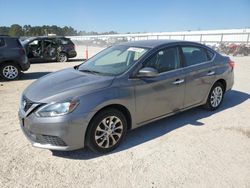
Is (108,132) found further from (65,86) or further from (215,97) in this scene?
(215,97)

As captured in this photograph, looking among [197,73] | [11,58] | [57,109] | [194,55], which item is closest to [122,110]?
[57,109]

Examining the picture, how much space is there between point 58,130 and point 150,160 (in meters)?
1.35

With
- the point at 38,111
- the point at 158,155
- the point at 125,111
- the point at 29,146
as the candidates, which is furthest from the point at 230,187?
the point at 29,146

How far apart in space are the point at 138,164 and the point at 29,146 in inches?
69.8

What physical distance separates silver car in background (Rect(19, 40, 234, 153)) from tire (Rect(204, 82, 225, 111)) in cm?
21

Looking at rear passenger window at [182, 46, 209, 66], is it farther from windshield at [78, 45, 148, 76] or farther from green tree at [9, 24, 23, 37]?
green tree at [9, 24, 23, 37]

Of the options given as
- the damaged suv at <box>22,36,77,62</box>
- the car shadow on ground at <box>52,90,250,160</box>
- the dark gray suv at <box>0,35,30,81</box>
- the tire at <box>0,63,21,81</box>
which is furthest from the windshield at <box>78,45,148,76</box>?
the damaged suv at <box>22,36,77,62</box>

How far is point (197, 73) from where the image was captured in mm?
5016

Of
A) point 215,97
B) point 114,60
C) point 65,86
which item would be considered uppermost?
point 114,60

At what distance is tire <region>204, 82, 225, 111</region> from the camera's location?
560 centimetres

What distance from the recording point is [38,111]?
340 centimetres

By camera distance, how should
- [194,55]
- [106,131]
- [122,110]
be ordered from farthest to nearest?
[194,55], [122,110], [106,131]

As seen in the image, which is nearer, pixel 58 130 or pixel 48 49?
pixel 58 130

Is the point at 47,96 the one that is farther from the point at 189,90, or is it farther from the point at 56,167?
the point at 189,90
